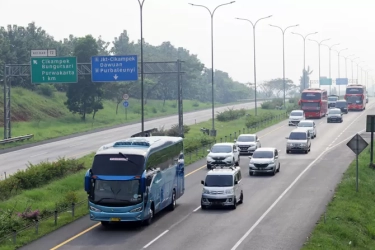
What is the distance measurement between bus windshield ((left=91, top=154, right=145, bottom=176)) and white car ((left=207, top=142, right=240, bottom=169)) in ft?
66.6

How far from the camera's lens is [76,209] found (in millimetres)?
33250

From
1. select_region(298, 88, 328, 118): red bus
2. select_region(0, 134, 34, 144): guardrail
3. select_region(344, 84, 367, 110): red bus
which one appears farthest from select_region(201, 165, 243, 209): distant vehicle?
select_region(344, 84, 367, 110): red bus

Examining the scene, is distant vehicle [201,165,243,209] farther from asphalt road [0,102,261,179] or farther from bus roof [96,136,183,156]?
asphalt road [0,102,261,179]

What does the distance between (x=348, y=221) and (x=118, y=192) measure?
9.34m

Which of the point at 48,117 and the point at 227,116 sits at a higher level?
the point at 48,117

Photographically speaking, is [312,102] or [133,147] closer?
[133,147]

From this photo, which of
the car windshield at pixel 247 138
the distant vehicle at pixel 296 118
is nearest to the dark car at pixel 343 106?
the distant vehicle at pixel 296 118

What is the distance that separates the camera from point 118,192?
28.4m

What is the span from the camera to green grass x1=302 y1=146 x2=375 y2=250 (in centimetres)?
A: 2592

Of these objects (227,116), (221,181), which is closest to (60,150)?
(221,181)

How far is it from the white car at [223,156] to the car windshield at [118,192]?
67.2 ft

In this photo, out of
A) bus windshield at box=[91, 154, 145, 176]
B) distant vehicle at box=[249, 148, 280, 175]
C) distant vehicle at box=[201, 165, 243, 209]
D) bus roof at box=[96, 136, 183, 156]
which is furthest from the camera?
→ distant vehicle at box=[249, 148, 280, 175]

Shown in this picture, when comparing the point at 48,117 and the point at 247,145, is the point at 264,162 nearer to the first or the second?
the point at 247,145

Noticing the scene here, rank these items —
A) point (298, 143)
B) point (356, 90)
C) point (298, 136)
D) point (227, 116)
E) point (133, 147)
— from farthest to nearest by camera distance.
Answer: point (356, 90)
point (227, 116)
point (298, 136)
point (298, 143)
point (133, 147)
